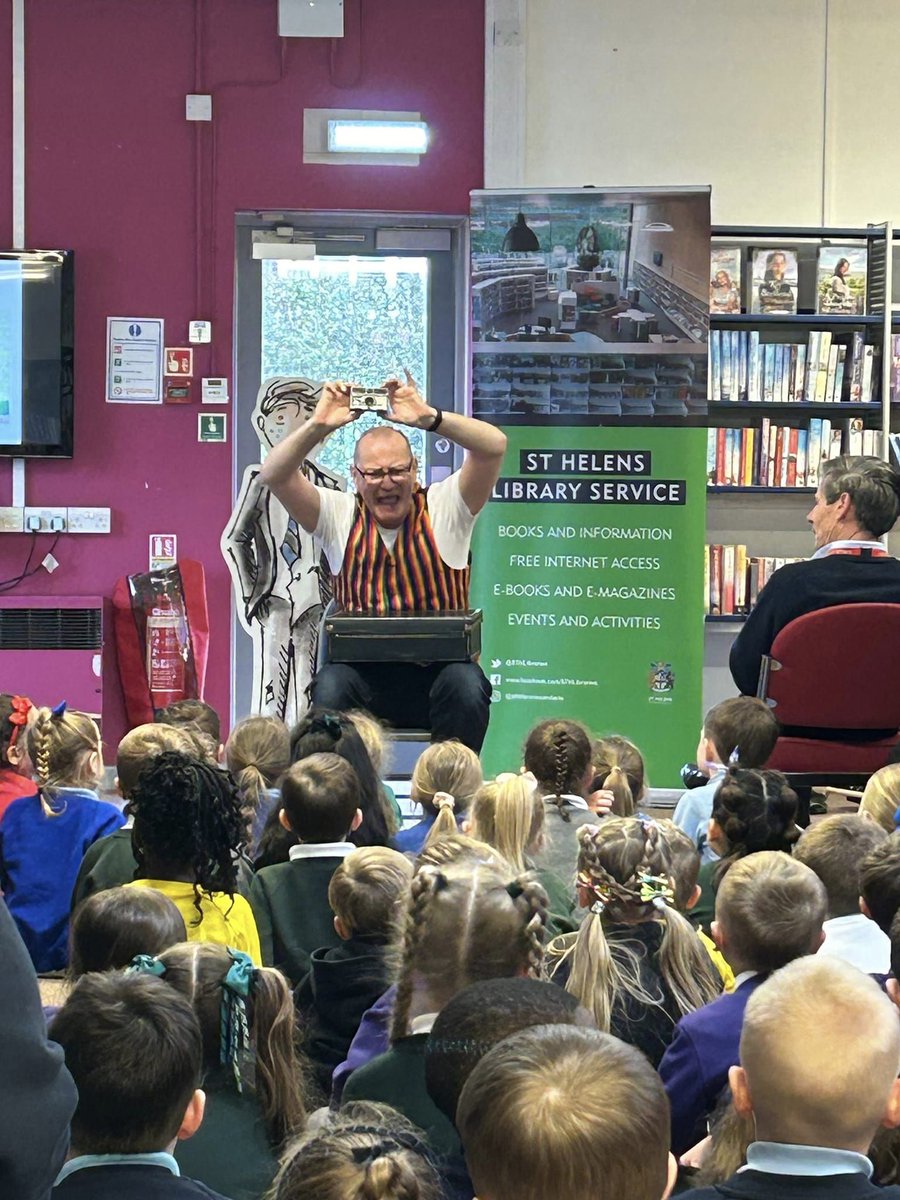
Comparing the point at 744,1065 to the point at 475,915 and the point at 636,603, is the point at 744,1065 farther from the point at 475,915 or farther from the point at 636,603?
the point at 636,603

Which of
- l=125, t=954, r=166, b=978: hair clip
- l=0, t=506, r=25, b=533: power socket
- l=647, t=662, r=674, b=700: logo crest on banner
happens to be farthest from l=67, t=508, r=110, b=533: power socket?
l=125, t=954, r=166, b=978: hair clip

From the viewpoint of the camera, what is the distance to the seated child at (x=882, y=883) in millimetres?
2193

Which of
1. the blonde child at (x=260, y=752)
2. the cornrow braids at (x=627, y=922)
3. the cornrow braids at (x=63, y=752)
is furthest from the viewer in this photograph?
the blonde child at (x=260, y=752)

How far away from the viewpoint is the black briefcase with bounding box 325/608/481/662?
12.8 feet

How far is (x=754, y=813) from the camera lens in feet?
9.58

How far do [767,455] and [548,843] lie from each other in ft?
10.8

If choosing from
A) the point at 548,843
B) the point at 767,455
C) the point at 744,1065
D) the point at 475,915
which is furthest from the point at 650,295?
the point at 744,1065

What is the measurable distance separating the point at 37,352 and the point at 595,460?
2.21m

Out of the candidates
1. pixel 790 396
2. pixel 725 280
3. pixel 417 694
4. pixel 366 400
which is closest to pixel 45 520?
pixel 366 400

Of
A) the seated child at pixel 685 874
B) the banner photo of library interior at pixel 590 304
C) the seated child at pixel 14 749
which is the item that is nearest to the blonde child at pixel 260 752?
the seated child at pixel 14 749

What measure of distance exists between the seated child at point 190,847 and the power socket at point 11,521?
145 inches

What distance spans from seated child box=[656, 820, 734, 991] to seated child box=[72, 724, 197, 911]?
0.87 meters

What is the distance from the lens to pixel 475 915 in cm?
193

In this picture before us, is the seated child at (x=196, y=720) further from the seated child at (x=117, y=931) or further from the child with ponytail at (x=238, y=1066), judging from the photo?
the child with ponytail at (x=238, y=1066)
